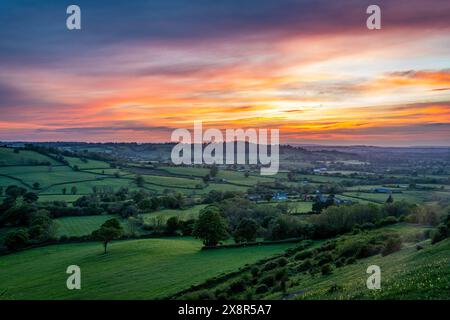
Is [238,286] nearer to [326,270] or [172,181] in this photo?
[326,270]

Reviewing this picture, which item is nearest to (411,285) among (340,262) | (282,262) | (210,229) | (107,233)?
(340,262)

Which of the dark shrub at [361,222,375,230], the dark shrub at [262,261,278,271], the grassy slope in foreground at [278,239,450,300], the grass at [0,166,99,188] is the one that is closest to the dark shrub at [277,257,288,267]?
the dark shrub at [262,261,278,271]

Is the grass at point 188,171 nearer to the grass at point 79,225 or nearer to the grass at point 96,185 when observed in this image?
the grass at point 96,185

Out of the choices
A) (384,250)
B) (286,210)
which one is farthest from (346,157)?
(384,250)

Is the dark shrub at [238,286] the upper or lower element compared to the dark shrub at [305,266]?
lower

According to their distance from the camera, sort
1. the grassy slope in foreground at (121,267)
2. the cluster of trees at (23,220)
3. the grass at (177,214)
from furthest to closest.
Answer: the grass at (177,214)
the cluster of trees at (23,220)
the grassy slope in foreground at (121,267)

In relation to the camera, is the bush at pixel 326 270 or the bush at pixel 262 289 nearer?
the bush at pixel 262 289

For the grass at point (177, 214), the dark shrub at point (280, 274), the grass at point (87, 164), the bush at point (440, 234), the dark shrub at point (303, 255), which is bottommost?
the grass at point (177, 214)

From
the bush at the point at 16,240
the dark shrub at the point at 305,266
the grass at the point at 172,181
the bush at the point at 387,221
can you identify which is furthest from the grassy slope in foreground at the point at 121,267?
the grass at the point at 172,181

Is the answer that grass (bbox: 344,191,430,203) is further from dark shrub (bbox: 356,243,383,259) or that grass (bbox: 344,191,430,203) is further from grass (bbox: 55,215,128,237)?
grass (bbox: 55,215,128,237)
